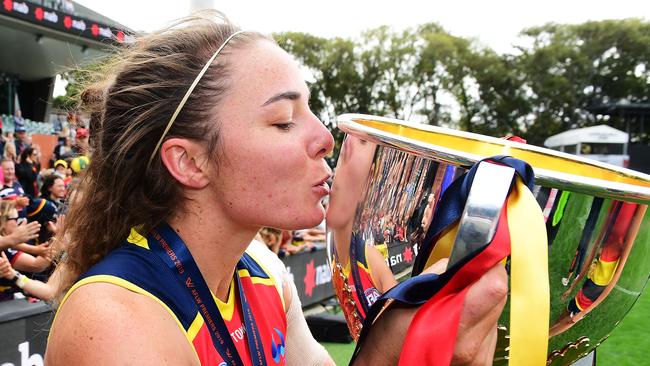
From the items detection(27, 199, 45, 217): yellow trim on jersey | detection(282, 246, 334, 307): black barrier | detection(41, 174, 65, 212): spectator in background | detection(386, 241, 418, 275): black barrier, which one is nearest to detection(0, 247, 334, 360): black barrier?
detection(27, 199, 45, 217): yellow trim on jersey

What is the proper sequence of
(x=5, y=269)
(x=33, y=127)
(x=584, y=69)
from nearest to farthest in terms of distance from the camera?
(x=5, y=269) < (x=33, y=127) < (x=584, y=69)

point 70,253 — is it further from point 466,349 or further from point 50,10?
point 50,10

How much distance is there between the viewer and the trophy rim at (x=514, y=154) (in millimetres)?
743

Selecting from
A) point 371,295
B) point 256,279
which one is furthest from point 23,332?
point 371,295

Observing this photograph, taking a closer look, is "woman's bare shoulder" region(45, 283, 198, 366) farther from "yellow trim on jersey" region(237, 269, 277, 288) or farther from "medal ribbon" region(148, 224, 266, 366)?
"yellow trim on jersey" region(237, 269, 277, 288)

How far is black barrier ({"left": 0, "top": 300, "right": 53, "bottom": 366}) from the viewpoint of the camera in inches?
131

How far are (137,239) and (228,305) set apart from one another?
247 mm

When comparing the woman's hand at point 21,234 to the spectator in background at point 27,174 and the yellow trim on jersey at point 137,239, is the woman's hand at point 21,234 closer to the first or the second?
the yellow trim on jersey at point 137,239

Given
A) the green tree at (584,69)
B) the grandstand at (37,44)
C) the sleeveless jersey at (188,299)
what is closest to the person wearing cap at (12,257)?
the sleeveless jersey at (188,299)

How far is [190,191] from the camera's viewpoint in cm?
118

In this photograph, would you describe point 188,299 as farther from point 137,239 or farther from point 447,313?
point 447,313

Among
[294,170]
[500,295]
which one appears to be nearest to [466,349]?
[500,295]

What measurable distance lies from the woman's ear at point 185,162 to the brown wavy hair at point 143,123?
2cm

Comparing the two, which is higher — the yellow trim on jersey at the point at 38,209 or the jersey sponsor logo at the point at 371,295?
the jersey sponsor logo at the point at 371,295
